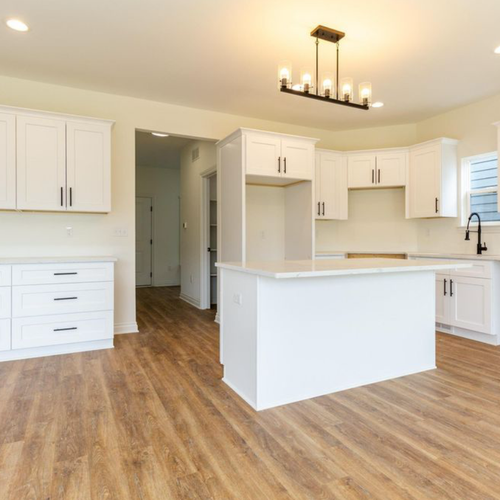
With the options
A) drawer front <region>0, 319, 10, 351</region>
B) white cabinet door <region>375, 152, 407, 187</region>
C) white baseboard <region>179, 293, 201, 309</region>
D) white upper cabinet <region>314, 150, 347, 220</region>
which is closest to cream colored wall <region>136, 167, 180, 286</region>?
white baseboard <region>179, 293, 201, 309</region>

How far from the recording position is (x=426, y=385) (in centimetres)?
271

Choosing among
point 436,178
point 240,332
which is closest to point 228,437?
point 240,332

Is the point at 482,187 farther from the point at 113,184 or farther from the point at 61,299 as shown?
the point at 61,299

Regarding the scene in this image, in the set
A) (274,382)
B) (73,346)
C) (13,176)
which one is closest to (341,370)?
(274,382)

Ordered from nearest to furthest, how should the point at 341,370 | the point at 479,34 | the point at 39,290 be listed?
the point at 341,370 → the point at 479,34 → the point at 39,290

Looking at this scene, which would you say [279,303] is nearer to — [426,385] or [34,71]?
[426,385]

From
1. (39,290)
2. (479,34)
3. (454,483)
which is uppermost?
(479,34)

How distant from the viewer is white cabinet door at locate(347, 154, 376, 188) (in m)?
5.07

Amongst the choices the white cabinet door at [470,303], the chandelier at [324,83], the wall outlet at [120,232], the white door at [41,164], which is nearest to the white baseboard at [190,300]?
the wall outlet at [120,232]

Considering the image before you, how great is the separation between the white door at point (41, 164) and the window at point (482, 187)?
15.5 feet

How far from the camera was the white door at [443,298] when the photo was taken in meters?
4.19

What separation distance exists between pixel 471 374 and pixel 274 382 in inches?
68.9

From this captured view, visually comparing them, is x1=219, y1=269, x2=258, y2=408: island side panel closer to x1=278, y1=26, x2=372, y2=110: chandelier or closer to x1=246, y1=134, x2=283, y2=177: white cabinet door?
x1=278, y1=26, x2=372, y2=110: chandelier

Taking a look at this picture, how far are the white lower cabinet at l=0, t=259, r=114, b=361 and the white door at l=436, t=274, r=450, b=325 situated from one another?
371 cm
